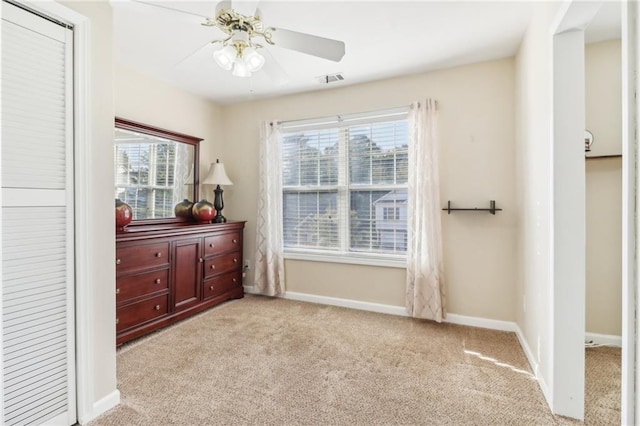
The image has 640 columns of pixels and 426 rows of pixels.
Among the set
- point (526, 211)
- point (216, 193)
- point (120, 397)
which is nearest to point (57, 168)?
point (120, 397)

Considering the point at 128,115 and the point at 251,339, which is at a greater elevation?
the point at 128,115

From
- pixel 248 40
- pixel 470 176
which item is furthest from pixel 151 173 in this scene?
pixel 470 176

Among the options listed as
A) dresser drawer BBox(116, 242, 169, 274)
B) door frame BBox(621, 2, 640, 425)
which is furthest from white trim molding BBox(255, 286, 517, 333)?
door frame BBox(621, 2, 640, 425)

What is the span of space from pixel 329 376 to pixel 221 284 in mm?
1982

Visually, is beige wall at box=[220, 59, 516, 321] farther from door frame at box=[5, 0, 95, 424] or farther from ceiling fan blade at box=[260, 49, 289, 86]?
door frame at box=[5, 0, 95, 424]

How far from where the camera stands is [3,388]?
1461mm

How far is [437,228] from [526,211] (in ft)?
2.57

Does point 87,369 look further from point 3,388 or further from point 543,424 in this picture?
point 543,424

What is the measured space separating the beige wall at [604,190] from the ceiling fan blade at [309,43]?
2365 millimetres

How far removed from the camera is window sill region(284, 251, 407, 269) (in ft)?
11.5

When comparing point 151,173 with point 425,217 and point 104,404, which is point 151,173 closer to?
point 104,404

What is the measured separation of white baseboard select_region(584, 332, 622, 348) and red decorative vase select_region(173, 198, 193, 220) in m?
3.97

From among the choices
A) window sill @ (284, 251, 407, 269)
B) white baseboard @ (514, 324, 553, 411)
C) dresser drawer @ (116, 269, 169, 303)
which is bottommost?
white baseboard @ (514, 324, 553, 411)

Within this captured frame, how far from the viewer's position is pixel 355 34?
8.36 ft
